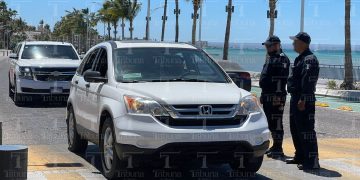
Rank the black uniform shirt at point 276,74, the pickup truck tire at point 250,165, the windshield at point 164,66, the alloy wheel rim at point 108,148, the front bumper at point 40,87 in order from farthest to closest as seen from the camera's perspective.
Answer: the front bumper at point 40,87 < the black uniform shirt at point 276,74 < the windshield at point 164,66 < the pickup truck tire at point 250,165 < the alloy wheel rim at point 108,148

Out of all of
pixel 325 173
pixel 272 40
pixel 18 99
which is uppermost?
pixel 272 40

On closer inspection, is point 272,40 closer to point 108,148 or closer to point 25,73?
point 108,148

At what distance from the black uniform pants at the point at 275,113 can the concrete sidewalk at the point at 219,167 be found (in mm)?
370

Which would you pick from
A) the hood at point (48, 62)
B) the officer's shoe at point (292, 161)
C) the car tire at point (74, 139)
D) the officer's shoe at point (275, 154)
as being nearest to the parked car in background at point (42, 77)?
the hood at point (48, 62)

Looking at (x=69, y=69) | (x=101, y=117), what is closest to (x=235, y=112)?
(x=101, y=117)

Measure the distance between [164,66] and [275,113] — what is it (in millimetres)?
2080

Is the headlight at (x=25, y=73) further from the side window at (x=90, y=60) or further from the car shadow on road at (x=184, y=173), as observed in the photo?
the car shadow on road at (x=184, y=173)

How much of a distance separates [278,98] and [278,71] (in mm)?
405

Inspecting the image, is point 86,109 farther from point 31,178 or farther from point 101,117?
point 31,178

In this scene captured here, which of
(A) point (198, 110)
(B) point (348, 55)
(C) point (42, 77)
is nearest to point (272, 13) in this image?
(B) point (348, 55)

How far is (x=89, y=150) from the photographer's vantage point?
9.38 meters

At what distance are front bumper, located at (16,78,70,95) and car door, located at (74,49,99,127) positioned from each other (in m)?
7.18

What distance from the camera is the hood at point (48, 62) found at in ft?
53.1

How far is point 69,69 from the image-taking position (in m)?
16.3
